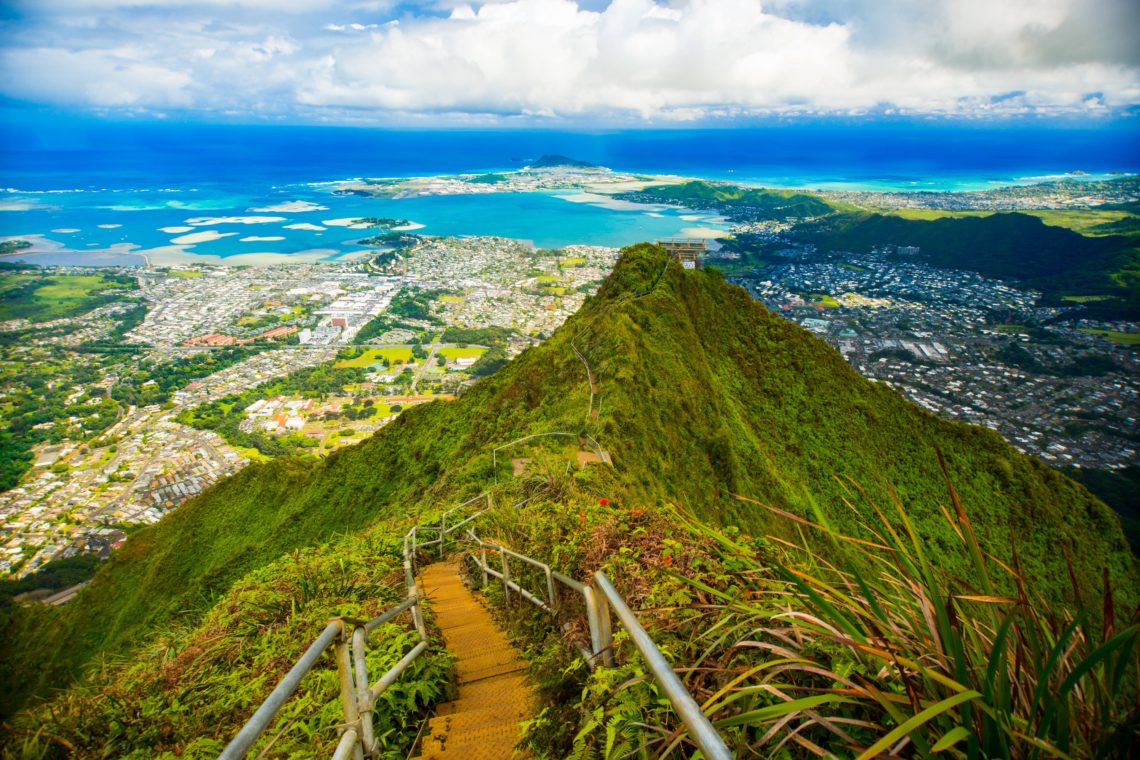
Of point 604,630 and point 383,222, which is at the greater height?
point 383,222

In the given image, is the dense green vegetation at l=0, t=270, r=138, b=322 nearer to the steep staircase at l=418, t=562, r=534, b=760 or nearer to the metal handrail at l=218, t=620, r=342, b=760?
the steep staircase at l=418, t=562, r=534, b=760

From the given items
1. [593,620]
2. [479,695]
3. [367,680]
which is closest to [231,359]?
[479,695]

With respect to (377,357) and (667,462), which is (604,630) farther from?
(377,357)

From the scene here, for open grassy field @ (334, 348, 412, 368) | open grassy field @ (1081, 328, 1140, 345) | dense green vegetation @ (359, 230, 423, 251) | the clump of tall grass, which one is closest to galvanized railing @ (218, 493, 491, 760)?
the clump of tall grass

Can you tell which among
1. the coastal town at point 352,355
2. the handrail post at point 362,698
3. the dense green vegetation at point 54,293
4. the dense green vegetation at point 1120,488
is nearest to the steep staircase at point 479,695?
the handrail post at point 362,698

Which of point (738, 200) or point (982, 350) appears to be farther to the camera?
point (738, 200)

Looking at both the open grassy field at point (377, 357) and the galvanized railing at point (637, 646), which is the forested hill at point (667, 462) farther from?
the open grassy field at point (377, 357)
